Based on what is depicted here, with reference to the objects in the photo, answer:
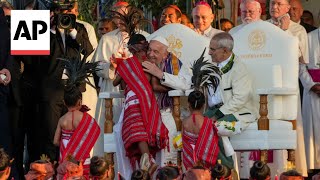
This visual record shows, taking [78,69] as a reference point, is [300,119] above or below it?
below

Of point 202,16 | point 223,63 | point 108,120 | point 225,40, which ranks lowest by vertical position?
point 108,120

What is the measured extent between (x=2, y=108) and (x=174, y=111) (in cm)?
201

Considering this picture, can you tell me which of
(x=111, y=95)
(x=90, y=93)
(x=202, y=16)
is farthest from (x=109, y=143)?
(x=202, y=16)

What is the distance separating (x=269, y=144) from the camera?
53.8ft

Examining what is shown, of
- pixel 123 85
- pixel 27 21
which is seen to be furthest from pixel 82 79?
pixel 27 21

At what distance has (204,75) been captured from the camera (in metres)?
16.0

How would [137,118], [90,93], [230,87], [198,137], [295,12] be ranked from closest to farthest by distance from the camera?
[198,137]
[137,118]
[230,87]
[90,93]
[295,12]

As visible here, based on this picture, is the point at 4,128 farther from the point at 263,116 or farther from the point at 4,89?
the point at 263,116

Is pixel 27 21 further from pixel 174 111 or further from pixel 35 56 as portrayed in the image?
pixel 174 111

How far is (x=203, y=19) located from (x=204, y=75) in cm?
208

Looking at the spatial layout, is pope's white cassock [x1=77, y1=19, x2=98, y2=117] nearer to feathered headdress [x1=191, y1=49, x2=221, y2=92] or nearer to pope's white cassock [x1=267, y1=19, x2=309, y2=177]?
pope's white cassock [x1=267, y1=19, x2=309, y2=177]

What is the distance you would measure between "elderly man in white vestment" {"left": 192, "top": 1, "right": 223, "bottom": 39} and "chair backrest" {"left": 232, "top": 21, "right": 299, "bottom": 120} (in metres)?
0.76

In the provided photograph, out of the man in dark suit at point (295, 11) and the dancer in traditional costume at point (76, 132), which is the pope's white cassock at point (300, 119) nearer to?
the man in dark suit at point (295, 11)

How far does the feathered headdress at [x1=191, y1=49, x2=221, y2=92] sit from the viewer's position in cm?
1592
